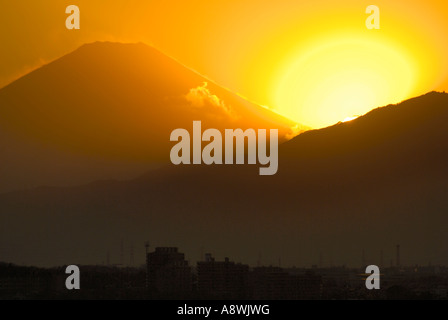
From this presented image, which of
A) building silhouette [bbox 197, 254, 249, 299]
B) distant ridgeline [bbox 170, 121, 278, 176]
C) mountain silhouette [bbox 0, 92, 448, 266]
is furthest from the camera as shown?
mountain silhouette [bbox 0, 92, 448, 266]

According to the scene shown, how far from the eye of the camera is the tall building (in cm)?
10912

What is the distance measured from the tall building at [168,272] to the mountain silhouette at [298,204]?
51434 millimetres

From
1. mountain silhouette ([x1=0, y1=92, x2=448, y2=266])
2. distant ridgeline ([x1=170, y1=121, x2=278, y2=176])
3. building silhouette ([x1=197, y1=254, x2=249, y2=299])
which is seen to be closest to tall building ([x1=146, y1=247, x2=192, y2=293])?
building silhouette ([x1=197, y1=254, x2=249, y2=299])

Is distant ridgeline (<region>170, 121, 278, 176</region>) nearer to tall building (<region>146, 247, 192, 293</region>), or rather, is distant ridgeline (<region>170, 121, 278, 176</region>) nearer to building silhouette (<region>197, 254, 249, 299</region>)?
tall building (<region>146, 247, 192, 293</region>)

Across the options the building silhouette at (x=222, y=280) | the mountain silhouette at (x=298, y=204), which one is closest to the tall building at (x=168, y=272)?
the building silhouette at (x=222, y=280)

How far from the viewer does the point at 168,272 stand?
115500 millimetres

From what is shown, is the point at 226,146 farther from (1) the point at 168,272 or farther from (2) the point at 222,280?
(2) the point at 222,280

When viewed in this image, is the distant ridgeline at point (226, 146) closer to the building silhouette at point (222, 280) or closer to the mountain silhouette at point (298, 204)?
the mountain silhouette at point (298, 204)

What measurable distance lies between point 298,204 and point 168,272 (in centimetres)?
7181

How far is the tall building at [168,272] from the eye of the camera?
358ft

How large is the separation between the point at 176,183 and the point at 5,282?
7513 centimetres

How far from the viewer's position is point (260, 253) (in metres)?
173

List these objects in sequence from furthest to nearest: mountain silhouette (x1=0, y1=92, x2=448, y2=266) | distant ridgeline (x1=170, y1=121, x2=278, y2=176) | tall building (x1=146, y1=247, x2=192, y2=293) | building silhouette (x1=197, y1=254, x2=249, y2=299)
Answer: mountain silhouette (x1=0, y1=92, x2=448, y2=266), distant ridgeline (x1=170, y1=121, x2=278, y2=176), tall building (x1=146, y1=247, x2=192, y2=293), building silhouette (x1=197, y1=254, x2=249, y2=299)

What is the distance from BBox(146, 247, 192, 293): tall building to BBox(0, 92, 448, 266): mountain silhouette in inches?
2025
